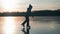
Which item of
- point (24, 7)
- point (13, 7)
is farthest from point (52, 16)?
point (13, 7)

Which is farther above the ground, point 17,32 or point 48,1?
point 48,1

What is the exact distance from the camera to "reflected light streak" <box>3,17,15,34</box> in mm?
1174

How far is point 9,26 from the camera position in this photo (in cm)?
119

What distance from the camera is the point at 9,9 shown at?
117 cm

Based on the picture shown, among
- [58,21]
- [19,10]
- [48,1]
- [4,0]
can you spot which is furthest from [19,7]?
[58,21]

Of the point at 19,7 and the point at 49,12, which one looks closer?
the point at 49,12

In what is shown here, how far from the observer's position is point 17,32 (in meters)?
1.17

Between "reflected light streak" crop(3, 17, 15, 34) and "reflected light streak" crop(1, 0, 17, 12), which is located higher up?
"reflected light streak" crop(1, 0, 17, 12)

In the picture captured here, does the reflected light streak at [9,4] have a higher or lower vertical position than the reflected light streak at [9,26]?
higher

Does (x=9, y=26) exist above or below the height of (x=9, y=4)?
below

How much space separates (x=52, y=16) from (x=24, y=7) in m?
0.27

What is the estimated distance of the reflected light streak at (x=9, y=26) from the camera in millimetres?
1174

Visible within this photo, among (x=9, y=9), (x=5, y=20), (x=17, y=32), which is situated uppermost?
(x=9, y=9)

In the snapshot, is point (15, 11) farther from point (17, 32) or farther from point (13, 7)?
point (17, 32)
